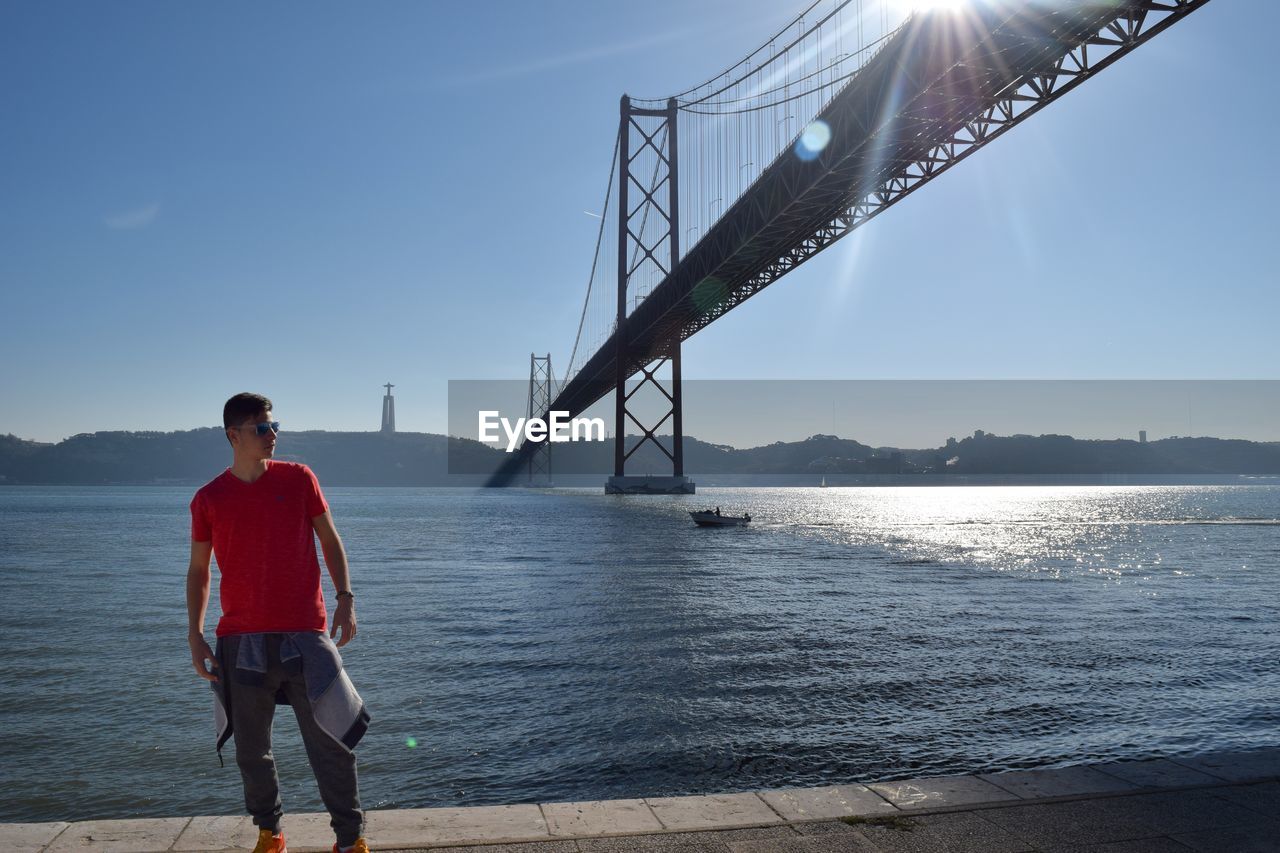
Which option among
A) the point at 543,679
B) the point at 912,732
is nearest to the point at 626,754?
the point at 912,732

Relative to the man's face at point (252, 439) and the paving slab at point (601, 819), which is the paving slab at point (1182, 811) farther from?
the man's face at point (252, 439)

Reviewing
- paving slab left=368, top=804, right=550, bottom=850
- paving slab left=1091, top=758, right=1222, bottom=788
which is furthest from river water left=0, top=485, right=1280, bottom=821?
paving slab left=368, top=804, right=550, bottom=850

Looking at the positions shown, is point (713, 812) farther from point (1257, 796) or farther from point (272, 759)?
point (1257, 796)

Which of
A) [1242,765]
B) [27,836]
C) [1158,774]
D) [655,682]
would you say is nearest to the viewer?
[27,836]

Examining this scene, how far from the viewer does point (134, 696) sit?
8.48 metres

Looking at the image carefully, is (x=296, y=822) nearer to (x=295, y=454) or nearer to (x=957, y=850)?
(x=957, y=850)

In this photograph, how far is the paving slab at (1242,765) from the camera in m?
3.85

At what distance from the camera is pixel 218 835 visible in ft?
10.6

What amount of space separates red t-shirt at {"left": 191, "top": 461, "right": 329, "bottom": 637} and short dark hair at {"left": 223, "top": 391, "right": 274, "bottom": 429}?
170 millimetres

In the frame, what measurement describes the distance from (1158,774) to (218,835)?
12.2 feet

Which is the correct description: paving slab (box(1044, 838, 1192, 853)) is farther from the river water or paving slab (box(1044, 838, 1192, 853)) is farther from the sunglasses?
the sunglasses

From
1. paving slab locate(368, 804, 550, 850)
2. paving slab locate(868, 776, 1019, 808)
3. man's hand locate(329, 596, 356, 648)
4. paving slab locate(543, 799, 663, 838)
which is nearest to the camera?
man's hand locate(329, 596, 356, 648)

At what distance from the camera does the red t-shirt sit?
2.91m

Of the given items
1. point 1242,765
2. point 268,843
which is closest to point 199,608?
point 268,843
